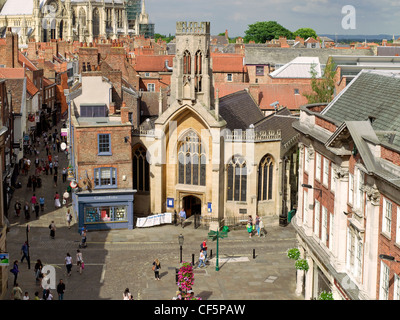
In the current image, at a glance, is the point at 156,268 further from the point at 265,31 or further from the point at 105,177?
the point at 265,31

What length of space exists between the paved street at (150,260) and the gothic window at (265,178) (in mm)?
2465

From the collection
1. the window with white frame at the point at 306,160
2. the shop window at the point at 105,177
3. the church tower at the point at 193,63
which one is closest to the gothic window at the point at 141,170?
the shop window at the point at 105,177

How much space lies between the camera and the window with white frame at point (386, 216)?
815 inches

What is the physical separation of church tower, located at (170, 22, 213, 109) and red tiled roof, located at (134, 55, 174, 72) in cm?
3827

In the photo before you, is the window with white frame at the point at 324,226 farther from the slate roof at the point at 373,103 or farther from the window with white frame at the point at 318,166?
the slate roof at the point at 373,103

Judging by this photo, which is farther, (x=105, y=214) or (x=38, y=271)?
(x=105, y=214)

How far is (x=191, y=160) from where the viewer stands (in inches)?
1757

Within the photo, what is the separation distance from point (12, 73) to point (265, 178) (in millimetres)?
36307

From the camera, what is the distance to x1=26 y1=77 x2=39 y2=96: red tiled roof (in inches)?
2911

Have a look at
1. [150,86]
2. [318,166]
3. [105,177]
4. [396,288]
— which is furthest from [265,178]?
[150,86]

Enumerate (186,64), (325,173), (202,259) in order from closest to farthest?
(325,173), (202,259), (186,64)

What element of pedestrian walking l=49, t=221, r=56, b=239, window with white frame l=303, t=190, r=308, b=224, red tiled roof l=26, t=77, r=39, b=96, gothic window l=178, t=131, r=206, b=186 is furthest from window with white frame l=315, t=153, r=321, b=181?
red tiled roof l=26, t=77, r=39, b=96

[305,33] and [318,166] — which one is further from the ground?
[305,33]
